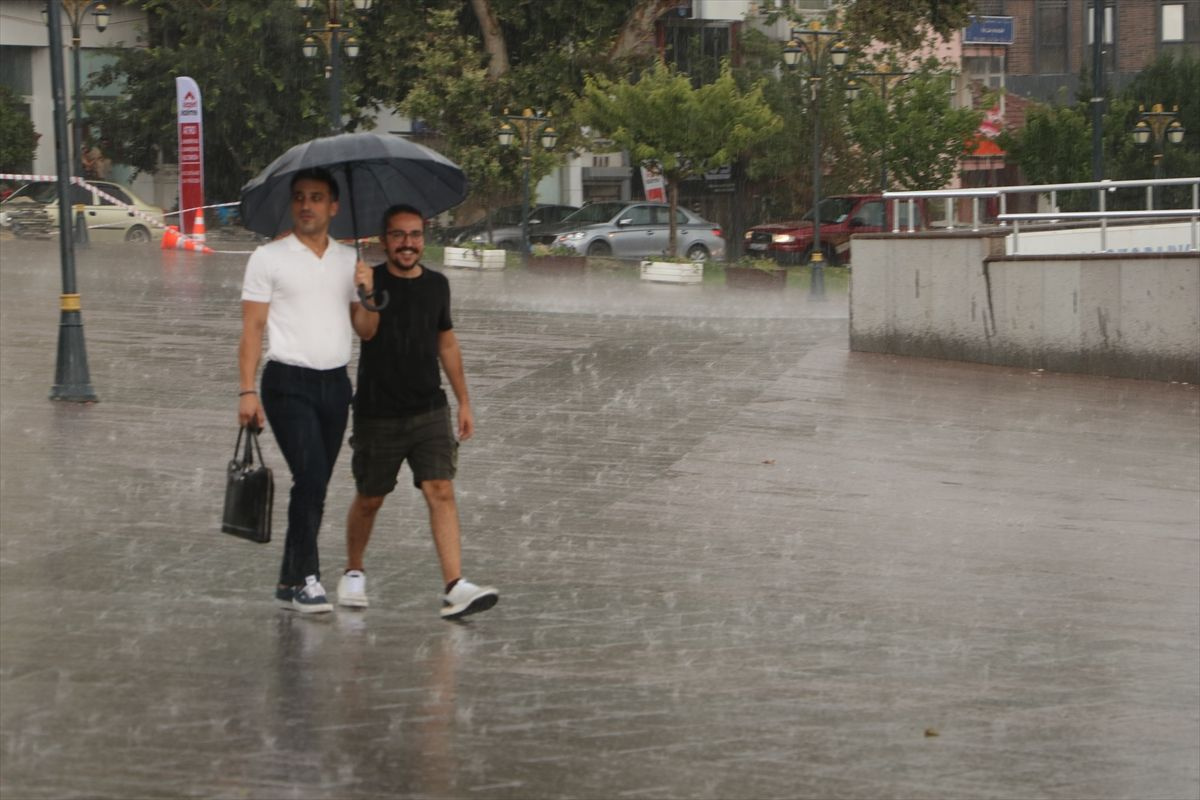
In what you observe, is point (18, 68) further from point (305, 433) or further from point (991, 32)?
point (305, 433)

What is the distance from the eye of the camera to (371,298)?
7.38m

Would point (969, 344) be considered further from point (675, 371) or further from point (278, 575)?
point (278, 575)

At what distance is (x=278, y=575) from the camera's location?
8.55 meters

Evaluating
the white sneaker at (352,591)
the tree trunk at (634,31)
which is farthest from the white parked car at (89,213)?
the white sneaker at (352,591)

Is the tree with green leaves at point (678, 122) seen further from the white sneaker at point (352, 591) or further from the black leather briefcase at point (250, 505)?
the black leather briefcase at point (250, 505)

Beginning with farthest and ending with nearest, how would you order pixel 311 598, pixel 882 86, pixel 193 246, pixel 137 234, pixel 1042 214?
pixel 882 86
pixel 137 234
pixel 193 246
pixel 1042 214
pixel 311 598

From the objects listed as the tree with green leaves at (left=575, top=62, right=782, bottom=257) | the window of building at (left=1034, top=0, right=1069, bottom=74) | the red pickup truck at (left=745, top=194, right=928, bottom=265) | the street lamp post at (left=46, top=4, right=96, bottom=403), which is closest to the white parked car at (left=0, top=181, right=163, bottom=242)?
the tree with green leaves at (left=575, top=62, right=782, bottom=257)

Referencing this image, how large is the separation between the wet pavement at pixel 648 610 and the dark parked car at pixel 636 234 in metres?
27.2

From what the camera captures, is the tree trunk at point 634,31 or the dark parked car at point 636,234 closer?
the dark parked car at point 636,234

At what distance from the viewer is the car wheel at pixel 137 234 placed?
4269cm

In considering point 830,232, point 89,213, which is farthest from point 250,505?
point 89,213

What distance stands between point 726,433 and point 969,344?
232 inches

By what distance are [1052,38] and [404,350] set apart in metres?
61.0

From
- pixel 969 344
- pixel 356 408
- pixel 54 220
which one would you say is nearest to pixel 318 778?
pixel 356 408
